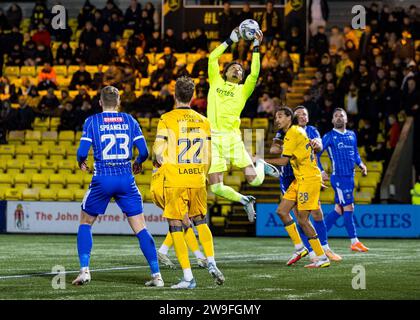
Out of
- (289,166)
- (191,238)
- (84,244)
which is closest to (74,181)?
(289,166)

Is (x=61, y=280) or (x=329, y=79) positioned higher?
(x=329, y=79)

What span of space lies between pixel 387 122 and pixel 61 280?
15.0 metres

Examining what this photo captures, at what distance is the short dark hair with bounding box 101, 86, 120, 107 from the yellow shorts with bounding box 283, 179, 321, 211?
3.72 m

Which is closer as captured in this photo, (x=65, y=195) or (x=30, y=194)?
(x=65, y=195)

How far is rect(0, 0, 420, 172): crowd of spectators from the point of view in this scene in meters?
24.5

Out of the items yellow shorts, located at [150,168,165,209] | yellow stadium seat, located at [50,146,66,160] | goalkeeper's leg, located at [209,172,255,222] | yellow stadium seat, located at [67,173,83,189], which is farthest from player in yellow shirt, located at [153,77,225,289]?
yellow stadium seat, located at [50,146,66,160]

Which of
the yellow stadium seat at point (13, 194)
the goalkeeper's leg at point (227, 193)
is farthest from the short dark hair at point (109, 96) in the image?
the yellow stadium seat at point (13, 194)

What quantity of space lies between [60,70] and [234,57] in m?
5.66

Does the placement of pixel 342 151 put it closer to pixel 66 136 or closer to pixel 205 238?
pixel 205 238

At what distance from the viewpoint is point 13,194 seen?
25.3 meters

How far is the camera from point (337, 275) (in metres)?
12.2

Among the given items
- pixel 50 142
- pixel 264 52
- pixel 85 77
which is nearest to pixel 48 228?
pixel 50 142
